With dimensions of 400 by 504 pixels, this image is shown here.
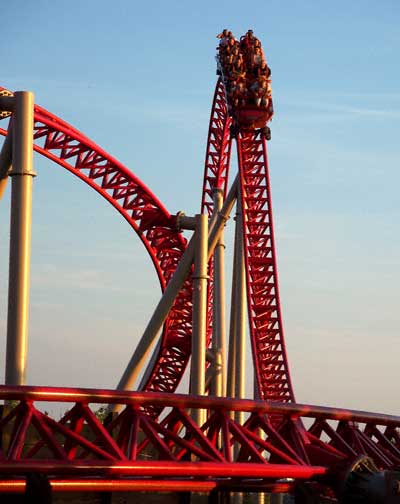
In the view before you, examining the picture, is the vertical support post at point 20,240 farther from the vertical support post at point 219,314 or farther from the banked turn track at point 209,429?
the vertical support post at point 219,314

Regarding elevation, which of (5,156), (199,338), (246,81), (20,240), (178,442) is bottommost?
(178,442)

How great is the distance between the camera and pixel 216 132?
3422 centimetres

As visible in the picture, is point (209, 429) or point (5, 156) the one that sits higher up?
point (5, 156)

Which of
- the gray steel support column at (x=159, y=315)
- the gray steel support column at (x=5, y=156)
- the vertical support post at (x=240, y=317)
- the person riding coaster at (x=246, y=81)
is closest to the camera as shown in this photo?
the gray steel support column at (x=5, y=156)

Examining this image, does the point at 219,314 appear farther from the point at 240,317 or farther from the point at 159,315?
the point at 159,315

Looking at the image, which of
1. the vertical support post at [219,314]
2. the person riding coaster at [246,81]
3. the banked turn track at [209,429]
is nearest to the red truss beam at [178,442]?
the banked turn track at [209,429]

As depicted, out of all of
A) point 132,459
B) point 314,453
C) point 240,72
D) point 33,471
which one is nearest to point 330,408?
point 314,453

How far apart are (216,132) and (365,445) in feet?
56.4

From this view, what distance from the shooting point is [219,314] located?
90.2ft

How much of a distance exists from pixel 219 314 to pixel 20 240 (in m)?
9.23

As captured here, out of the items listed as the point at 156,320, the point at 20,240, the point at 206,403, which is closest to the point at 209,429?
the point at 206,403

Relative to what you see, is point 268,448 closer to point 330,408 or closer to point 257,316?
point 330,408

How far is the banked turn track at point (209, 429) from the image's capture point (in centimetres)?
1386

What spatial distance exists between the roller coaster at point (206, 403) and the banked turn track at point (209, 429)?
24 mm
